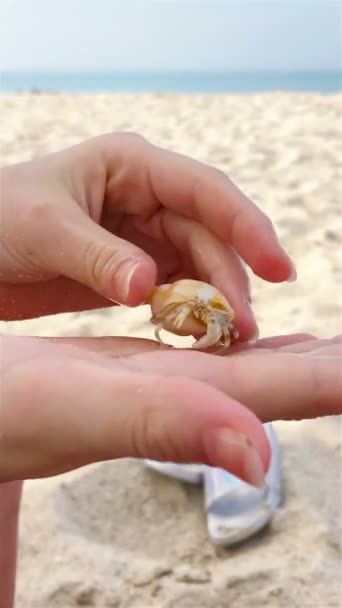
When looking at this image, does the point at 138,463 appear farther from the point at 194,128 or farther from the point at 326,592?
the point at 194,128

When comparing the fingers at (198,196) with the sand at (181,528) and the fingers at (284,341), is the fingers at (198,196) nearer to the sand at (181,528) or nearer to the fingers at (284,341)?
the fingers at (284,341)

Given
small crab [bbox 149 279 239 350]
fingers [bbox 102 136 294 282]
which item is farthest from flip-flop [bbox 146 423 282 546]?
fingers [bbox 102 136 294 282]

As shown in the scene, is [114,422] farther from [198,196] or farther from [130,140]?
[130,140]

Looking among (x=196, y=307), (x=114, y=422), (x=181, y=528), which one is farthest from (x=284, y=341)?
(x=181, y=528)

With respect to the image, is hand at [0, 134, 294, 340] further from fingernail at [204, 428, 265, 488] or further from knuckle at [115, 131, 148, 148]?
fingernail at [204, 428, 265, 488]

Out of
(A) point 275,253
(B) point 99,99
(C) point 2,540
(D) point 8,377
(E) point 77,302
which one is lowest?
(B) point 99,99

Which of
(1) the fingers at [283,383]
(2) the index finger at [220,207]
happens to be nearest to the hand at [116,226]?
(2) the index finger at [220,207]

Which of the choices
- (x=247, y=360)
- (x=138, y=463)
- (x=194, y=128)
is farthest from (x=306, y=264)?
(x=194, y=128)
